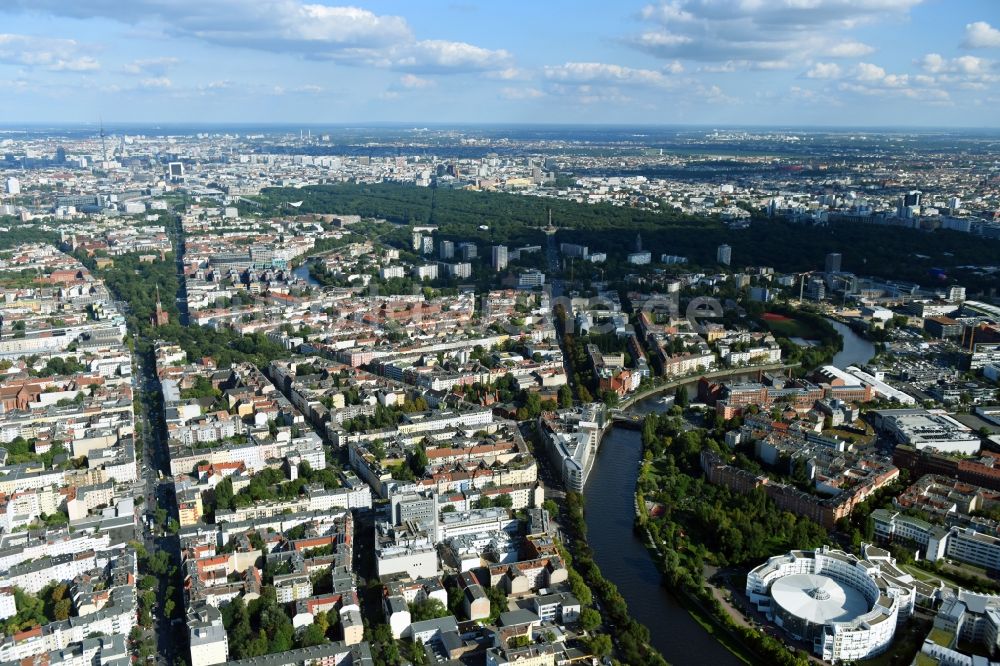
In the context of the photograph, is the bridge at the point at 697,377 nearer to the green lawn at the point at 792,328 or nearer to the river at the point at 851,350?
the river at the point at 851,350

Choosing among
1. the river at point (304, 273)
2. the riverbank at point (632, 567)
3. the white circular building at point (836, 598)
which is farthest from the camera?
the river at point (304, 273)

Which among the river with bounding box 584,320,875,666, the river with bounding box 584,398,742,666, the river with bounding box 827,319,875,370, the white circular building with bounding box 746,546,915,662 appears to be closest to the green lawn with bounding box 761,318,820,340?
the river with bounding box 827,319,875,370

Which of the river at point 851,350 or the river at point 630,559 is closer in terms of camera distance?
the river at point 630,559

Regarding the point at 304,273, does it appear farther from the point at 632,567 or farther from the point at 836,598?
the point at 836,598

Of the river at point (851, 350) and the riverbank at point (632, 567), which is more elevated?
the river at point (851, 350)

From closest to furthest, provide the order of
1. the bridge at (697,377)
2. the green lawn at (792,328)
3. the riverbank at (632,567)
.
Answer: the riverbank at (632,567), the bridge at (697,377), the green lawn at (792,328)

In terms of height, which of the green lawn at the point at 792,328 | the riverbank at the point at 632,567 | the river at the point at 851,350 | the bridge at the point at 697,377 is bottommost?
the riverbank at the point at 632,567

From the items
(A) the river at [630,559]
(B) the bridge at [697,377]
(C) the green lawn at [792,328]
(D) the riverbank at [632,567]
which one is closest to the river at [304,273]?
(B) the bridge at [697,377]
